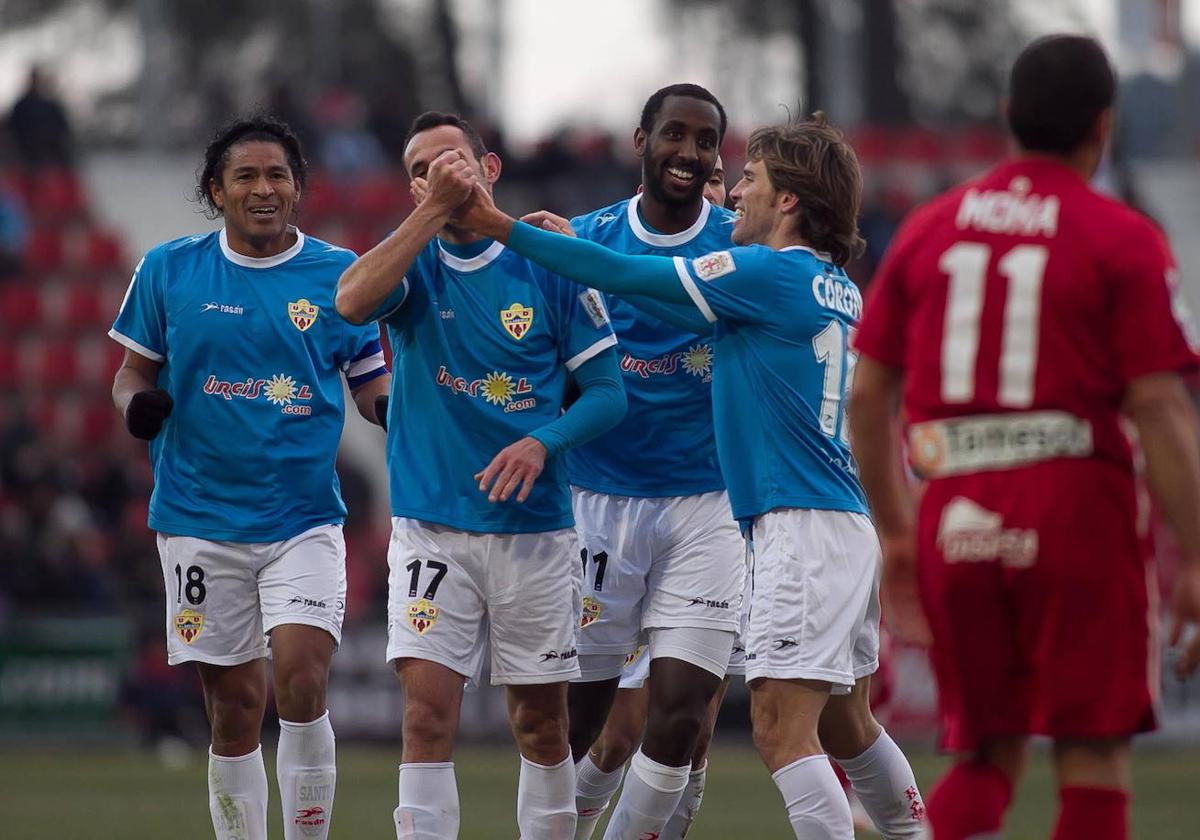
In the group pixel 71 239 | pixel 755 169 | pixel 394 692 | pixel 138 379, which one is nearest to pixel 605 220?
pixel 755 169

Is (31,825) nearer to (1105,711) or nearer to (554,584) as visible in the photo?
(554,584)

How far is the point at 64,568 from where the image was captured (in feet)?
57.6

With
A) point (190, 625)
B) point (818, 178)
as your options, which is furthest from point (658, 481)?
point (190, 625)

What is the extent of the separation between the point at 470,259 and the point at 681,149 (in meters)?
1.07

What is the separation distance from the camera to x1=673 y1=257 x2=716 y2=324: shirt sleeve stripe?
625 cm

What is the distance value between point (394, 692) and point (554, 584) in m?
11.2

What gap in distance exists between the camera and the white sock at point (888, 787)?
6922 mm

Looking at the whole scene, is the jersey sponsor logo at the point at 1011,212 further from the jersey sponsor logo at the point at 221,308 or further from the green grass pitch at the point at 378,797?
the green grass pitch at the point at 378,797

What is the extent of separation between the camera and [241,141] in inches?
296

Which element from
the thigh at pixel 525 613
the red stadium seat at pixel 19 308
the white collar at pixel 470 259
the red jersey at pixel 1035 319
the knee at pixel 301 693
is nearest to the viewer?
the red jersey at pixel 1035 319

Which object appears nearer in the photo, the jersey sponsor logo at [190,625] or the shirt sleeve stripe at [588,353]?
the shirt sleeve stripe at [588,353]

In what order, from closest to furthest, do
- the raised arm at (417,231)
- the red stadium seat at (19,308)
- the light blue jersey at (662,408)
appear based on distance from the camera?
the raised arm at (417,231) < the light blue jersey at (662,408) < the red stadium seat at (19,308)

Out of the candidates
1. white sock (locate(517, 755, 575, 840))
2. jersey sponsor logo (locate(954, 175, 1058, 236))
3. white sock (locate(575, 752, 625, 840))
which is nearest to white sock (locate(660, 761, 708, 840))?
white sock (locate(575, 752, 625, 840))

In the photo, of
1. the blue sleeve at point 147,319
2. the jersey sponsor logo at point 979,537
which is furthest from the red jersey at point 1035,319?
the blue sleeve at point 147,319
